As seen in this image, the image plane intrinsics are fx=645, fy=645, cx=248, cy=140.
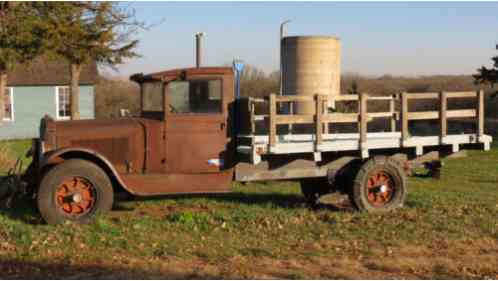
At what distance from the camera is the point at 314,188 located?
1009 cm

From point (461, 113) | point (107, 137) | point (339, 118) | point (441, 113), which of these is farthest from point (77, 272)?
point (461, 113)

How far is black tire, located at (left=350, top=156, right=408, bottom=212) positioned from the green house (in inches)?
831

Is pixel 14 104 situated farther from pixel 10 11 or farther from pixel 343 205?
pixel 343 205

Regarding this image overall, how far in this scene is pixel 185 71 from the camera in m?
8.53

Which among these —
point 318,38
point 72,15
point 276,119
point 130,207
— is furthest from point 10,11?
point 318,38

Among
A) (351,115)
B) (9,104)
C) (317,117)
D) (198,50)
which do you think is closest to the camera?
(317,117)

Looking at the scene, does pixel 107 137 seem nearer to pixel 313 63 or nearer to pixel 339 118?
pixel 339 118

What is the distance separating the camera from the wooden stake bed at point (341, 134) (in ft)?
28.1

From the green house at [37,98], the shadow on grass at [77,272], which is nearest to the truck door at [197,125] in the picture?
the shadow on grass at [77,272]

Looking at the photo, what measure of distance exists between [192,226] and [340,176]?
2.54 meters

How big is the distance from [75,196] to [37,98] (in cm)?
2165

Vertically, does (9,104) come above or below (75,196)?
above

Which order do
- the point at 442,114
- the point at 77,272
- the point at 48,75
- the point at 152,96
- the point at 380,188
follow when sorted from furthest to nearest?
the point at 48,75 < the point at 442,114 < the point at 380,188 < the point at 152,96 < the point at 77,272

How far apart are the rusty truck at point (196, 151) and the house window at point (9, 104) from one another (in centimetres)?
2026
